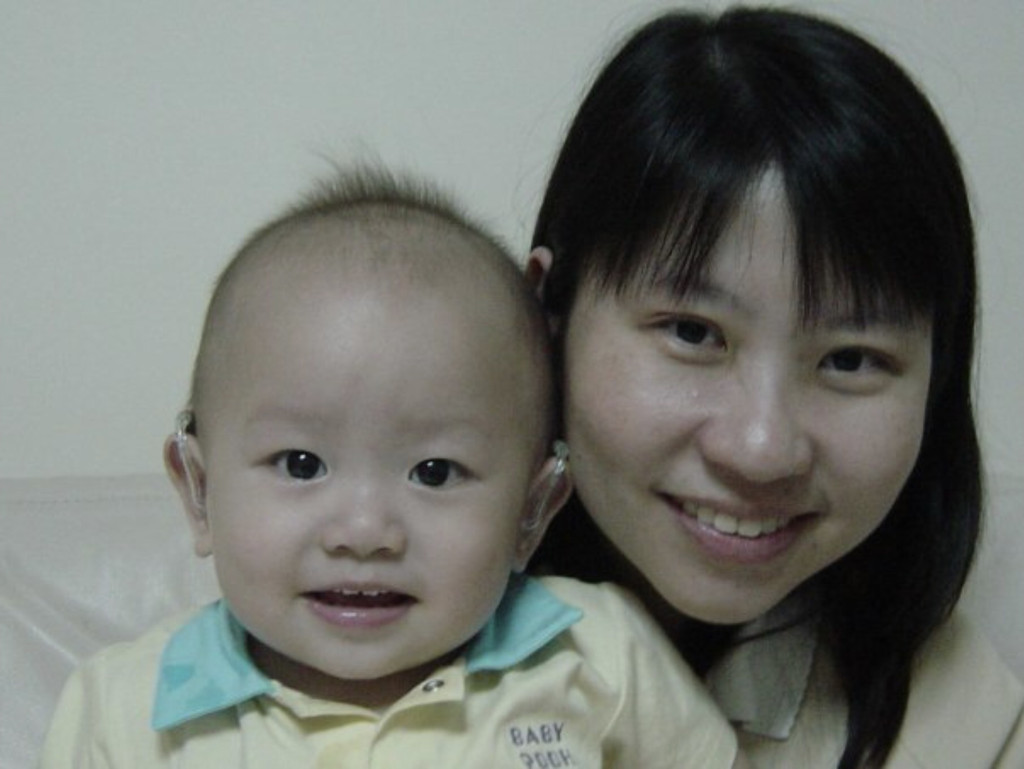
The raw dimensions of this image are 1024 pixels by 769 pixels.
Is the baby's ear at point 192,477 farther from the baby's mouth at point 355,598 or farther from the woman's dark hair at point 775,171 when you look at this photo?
the woman's dark hair at point 775,171

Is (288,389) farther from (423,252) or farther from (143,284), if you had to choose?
(143,284)

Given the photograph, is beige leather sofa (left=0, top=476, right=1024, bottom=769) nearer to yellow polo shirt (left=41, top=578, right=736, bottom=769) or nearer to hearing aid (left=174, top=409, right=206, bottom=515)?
yellow polo shirt (left=41, top=578, right=736, bottom=769)

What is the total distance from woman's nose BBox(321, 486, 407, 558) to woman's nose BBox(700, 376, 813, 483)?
0.28m

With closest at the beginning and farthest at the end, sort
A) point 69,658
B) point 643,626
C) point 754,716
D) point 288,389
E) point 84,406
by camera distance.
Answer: point 288,389 < point 643,626 < point 754,716 < point 69,658 < point 84,406

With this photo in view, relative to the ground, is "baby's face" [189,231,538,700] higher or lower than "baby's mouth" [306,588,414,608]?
higher

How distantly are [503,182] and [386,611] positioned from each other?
1054mm

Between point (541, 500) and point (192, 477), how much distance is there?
0.98ft

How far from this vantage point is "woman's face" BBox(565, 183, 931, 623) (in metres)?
1.14

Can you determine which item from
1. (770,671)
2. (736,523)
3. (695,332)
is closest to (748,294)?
(695,332)

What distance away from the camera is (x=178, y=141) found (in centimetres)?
196

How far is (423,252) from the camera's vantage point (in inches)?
44.5

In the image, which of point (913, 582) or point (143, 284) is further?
point (143, 284)

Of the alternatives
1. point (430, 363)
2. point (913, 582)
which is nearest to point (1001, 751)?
point (913, 582)

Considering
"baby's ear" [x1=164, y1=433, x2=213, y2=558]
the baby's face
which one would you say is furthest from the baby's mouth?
"baby's ear" [x1=164, y1=433, x2=213, y2=558]
